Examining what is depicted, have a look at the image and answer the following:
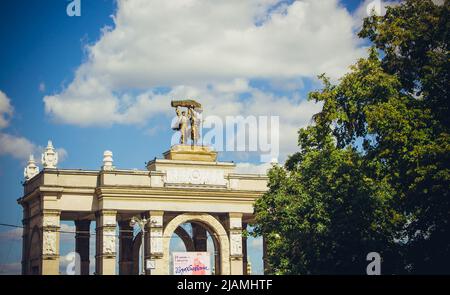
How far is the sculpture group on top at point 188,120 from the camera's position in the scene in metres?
60.7

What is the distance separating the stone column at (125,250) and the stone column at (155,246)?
4.44 meters

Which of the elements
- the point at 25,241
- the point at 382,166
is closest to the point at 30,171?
the point at 25,241

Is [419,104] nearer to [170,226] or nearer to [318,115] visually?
[318,115]

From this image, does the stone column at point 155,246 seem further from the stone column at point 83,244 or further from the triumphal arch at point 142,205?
the stone column at point 83,244

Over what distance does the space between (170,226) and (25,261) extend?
38.4 feet

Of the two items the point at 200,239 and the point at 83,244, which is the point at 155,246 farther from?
the point at 200,239

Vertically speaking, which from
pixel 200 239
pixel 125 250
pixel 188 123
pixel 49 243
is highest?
pixel 188 123

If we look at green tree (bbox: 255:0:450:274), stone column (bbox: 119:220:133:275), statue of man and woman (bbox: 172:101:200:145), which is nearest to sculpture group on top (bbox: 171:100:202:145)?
statue of man and woman (bbox: 172:101:200:145)

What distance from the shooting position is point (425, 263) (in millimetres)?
38531

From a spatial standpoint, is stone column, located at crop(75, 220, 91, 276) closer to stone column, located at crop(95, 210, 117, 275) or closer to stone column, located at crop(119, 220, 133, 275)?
stone column, located at crop(119, 220, 133, 275)

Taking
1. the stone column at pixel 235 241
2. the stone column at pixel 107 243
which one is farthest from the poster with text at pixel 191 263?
the stone column at pixel 107 243

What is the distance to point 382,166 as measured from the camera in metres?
39.2

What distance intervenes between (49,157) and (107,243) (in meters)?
7.78
